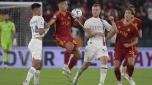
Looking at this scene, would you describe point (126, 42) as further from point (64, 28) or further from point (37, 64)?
point (37, 64)

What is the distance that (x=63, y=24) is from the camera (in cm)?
1902

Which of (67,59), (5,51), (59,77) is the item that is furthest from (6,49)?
(67,59)

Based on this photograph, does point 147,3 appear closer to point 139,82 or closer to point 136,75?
point 136,75

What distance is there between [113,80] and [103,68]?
13.1 ft

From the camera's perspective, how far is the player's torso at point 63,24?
18.9 meters

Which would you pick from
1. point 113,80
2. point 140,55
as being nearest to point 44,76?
point 113,80

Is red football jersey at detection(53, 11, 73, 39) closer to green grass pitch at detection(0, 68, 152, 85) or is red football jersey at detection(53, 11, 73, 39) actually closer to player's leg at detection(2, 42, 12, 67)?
green grass pitch at detection(0, 68, 152, 85)

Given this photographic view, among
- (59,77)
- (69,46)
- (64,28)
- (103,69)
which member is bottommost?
(59,77)

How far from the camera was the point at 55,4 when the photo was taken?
31938mm

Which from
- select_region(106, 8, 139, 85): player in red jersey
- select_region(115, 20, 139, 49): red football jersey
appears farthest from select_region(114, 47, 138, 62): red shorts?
select_region(115, 20, 139, 49): red football jersey

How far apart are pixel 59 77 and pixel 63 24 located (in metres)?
3.73

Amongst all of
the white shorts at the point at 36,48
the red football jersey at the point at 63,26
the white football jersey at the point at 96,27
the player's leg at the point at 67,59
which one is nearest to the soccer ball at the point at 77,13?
the red football jersey at the point at 63,26

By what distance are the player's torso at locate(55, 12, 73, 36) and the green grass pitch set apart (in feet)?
5.61

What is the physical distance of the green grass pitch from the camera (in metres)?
20.3
